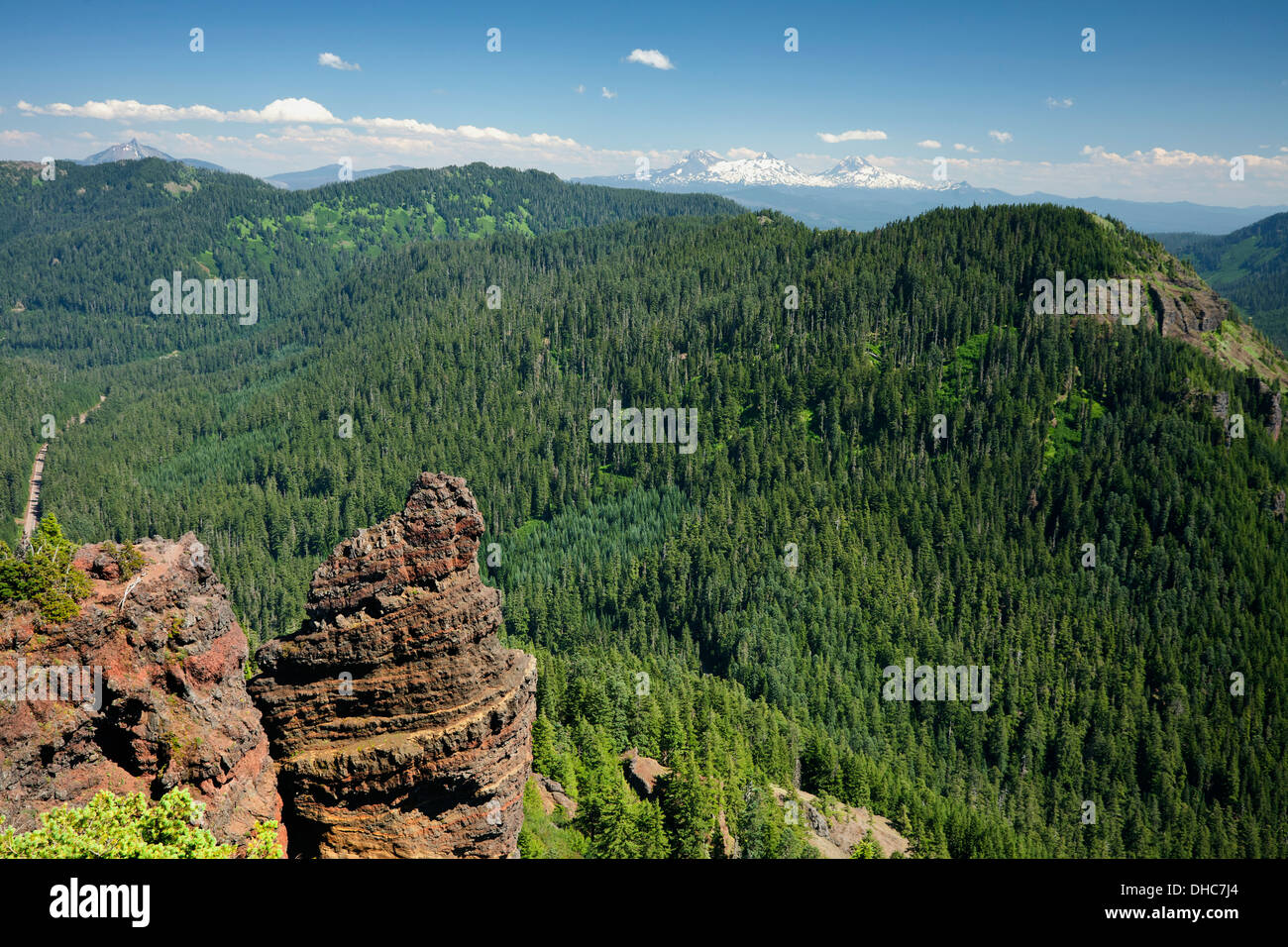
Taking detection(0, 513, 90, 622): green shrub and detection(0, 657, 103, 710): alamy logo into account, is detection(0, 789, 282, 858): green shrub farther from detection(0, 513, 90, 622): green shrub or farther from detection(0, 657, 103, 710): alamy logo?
detection(0, 513, 90, 622): green shrub

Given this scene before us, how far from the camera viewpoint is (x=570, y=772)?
7231 cm

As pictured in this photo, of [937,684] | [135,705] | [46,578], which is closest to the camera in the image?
[46,578]

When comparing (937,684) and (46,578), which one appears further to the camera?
(937,684)

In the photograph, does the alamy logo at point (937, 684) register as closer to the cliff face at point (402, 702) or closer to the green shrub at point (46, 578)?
the cliff face at point (402, 702)

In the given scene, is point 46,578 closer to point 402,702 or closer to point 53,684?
point 53,684

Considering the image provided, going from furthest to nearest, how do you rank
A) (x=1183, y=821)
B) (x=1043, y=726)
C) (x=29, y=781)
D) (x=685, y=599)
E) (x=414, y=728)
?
(x=685, y=599), (x=1043, y=726), (x=1183, y=821), (x=414, y=728), (x=29, y=781)

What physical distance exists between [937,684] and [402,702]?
137 meters

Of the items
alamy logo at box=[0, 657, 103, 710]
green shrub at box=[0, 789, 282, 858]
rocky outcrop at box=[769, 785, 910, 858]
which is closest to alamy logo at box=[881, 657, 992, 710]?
rocky outcrop at box=[769, 785, 910, 858]
